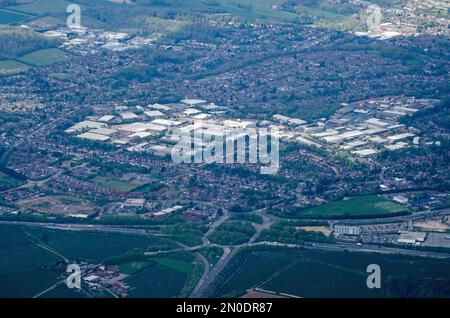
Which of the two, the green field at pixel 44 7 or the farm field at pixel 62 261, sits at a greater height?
the green field at pixel 44 7

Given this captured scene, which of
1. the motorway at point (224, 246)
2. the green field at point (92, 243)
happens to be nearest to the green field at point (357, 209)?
the motorway at point (224, 246)

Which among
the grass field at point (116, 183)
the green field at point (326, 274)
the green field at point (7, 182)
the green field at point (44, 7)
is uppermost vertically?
the green field at point (44, 7)

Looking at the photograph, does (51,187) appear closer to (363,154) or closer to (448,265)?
(363,154)

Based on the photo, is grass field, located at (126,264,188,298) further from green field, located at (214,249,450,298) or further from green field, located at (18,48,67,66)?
green field, located at (18,48,67,66)

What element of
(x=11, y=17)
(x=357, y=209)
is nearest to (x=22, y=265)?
(x=357, y=209)

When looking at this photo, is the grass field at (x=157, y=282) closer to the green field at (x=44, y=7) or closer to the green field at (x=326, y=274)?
the green field at (x=326, y=274)

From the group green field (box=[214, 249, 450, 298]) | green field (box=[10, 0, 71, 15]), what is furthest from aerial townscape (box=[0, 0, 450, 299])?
green field (box=[10, 0, 71, 15])
